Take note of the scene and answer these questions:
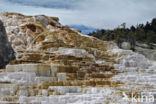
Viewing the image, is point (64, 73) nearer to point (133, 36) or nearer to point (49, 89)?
point (49, 89)

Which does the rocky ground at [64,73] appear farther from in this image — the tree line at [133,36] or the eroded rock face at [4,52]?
the tree line at [133,36]

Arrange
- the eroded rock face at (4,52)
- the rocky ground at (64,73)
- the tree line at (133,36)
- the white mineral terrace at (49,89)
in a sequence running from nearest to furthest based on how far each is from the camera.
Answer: the white mineral terrace at (49,89)
the rocky ground at (64,73)
the eroded rock face at (4,52)
the tree line at (133,36)

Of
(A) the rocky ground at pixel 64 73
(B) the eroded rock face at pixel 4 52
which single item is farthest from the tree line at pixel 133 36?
(B) the eroded rock face at pixel 4 52

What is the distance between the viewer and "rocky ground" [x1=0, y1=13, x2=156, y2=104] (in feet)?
43.6

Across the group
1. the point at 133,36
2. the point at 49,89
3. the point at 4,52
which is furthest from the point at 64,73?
the point at 133,36

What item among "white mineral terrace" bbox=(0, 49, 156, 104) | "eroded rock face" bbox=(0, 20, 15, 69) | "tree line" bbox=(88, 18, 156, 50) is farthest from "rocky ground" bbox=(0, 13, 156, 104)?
"tree line" bbox=(88, 18, 156, 50)

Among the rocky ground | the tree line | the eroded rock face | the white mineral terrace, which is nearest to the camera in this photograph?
the white mineral terrace

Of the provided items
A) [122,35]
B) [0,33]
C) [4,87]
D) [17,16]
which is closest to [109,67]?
[0,33]

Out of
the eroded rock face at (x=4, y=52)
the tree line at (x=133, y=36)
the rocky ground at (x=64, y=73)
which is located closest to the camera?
the rocky ground at (x=64, y=73)

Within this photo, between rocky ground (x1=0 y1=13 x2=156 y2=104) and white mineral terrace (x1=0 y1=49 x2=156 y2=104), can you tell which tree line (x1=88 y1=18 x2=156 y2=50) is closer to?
rocky ground (x1=0 y1=13 x2=156 y2=104)

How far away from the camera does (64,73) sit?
16.3 metres

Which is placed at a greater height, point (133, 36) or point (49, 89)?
point (133, 36)

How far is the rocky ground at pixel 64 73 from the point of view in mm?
13281

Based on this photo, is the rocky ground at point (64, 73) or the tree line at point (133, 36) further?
the tree line at point (133, 36)
